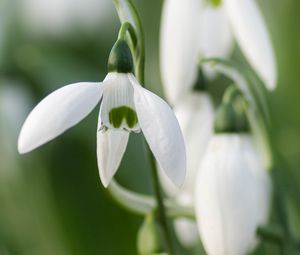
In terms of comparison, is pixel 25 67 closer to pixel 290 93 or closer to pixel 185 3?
pixel 290 93

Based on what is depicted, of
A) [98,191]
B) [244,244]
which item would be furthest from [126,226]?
[244,244]

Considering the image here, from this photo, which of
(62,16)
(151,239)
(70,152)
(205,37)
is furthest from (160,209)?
(62,16)

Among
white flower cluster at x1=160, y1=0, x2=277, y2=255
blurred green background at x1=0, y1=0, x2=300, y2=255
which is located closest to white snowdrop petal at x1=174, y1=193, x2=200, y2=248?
white flower cluster at x1=160, y1=0, x2=277, y2=255

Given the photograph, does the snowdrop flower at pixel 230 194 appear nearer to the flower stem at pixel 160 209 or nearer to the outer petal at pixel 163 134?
the flower stem at pixel 160 209

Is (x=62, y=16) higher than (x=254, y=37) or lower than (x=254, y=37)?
higher

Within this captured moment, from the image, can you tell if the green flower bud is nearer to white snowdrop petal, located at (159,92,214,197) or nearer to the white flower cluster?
the white flower cluster

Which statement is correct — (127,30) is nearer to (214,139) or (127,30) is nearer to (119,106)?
(119,106)
